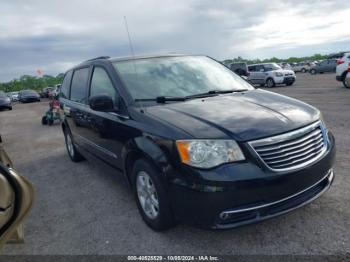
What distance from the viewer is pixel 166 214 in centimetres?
300

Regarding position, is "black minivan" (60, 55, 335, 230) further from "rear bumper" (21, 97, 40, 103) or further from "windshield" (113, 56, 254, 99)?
"rear bumper" (21, 97, 40, 103)

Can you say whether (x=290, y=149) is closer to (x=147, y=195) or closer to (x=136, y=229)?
(x=147, y=195)

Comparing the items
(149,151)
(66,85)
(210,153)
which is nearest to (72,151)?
(66,85)

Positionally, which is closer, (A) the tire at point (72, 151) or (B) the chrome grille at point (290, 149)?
(B) the chrome grille at point (290, 149)

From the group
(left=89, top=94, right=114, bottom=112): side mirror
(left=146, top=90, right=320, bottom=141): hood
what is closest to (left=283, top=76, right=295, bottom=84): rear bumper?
(left=146, top=90, right=320, bottom=141): hood

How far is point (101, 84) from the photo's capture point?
14.0ft

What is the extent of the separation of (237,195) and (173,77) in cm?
187

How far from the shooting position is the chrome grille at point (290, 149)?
2701 millimetres

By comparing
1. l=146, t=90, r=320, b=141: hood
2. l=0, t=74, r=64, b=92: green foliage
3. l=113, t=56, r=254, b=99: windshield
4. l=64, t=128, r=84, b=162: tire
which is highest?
l=0, t=74, r=64, b=92: green foliage

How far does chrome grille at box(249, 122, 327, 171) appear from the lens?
270 cm

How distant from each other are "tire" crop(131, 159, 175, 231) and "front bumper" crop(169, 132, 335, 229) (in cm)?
15

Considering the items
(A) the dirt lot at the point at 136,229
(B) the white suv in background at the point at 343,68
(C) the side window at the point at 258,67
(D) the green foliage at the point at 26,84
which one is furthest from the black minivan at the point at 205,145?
(D) the green foliage at the point at 26,84

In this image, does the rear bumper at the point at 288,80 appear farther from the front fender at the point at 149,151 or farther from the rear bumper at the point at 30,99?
the rear bumper at the point at 30,99

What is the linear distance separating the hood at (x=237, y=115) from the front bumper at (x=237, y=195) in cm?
31
